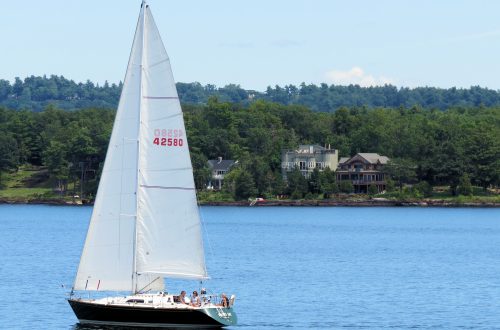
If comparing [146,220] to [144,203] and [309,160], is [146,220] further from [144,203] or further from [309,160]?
[309,160]

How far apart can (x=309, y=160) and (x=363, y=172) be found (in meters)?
11.8

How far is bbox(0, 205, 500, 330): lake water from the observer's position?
5269cm

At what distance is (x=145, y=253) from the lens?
1747 inches

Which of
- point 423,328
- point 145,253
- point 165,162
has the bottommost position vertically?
point 423,328

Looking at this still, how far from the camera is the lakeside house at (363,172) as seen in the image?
7338 inches

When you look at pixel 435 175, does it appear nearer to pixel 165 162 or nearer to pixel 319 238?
pixel 319 238

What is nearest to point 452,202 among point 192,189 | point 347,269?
point 347,269

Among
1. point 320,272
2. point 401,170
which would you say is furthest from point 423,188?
point 320,272

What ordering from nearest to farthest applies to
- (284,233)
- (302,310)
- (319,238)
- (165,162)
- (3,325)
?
1. (165,162)
2. (3,325)
3. (302,310)
4. (319,238)
5. (284,233)

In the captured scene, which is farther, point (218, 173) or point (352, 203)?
point (218, 173)

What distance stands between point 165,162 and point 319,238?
65.9m

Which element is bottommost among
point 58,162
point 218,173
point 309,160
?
point 218,173

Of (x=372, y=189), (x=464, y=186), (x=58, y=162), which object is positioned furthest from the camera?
(x=58, y=162)

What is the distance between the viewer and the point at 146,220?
145 feet
